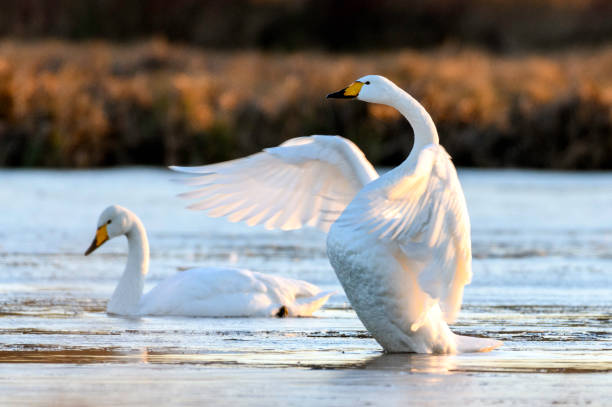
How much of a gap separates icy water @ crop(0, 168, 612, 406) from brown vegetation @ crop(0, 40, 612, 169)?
19.8 feet

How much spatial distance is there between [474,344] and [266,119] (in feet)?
56.9

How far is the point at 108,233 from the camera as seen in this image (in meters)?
10.7

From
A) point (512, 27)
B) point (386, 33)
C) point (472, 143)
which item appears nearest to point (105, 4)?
point (386, 33)

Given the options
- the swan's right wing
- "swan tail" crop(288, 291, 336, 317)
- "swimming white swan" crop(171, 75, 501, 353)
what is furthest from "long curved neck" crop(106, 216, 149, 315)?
"swimming white swan" crop(171, 75, 501, 353)

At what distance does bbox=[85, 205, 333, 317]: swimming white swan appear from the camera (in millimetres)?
9531

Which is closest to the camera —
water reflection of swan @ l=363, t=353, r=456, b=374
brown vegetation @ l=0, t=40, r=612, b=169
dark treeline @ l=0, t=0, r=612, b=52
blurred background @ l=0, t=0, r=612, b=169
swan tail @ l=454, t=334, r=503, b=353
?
water reflection of swan @ l=363, t=353, r=456, b=374

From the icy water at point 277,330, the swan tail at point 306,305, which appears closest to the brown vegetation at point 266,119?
the icy water at point 277,330

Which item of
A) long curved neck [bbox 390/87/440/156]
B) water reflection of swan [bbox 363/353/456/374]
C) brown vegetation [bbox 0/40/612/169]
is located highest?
long curved neck [bbox 390/87/440/156]

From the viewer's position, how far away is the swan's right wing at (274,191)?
8.50 meters

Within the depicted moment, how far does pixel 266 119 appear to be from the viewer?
2464 cm

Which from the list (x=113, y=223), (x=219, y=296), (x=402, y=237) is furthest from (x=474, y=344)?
(x=113, y=223)

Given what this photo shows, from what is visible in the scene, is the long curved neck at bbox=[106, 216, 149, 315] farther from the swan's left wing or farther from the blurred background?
the blurred background

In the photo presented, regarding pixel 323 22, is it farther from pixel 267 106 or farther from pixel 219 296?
pixel 219 296

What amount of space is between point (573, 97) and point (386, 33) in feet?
64.9
